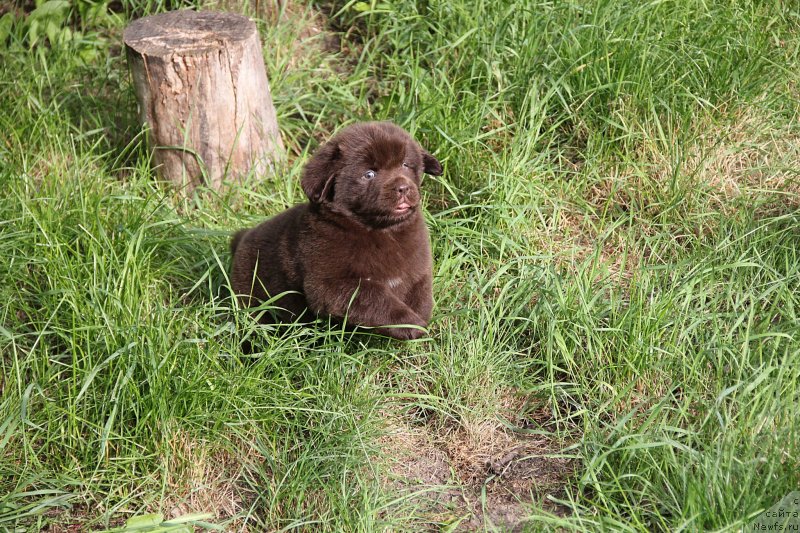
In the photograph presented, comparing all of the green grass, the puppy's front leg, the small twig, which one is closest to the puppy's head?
the puppy's front leg

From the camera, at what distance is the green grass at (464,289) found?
11.7ft

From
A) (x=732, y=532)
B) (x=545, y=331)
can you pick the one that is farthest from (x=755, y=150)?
(x=732, y=532)

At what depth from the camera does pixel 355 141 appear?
3994mm

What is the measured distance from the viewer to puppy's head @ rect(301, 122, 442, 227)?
395cm

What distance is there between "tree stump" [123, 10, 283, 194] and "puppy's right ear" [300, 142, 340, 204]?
1452 mm

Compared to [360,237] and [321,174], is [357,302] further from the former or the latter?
[321,174]

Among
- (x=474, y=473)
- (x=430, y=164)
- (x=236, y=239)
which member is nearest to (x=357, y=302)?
(x=430, y=164)

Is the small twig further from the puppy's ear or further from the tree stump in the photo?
the tree stump

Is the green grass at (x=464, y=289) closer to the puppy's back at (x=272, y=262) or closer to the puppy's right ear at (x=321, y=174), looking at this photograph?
the puppy's back at (x=272, y=262)

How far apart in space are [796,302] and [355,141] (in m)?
2.20

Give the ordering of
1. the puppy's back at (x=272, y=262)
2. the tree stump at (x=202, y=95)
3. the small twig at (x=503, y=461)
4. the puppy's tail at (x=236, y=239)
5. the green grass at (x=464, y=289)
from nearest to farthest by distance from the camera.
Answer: the green grass at (x=464, y=289) < the small twig at (x=503, y=461) < the puppy's back at (x=272, y=262) < the puppy's tail at (x=236, y=239) < the tree stump at (x=202, y=95)

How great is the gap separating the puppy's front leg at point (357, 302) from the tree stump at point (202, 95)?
1.68 m

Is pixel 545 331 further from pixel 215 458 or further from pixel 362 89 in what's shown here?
pixel 362 89

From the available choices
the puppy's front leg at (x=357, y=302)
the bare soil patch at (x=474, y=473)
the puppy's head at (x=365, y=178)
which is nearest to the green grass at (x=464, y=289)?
the bare soil patch at (x=474, y=473)
